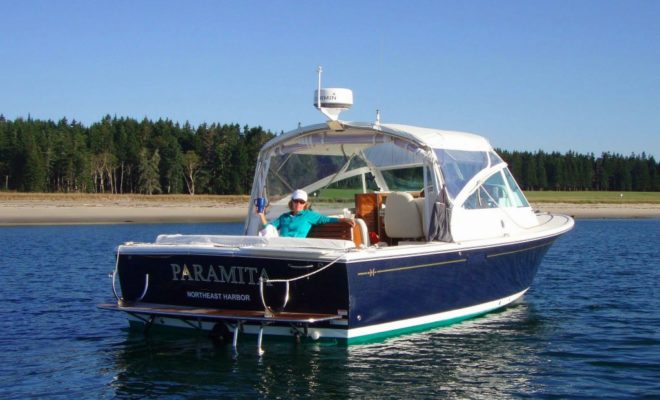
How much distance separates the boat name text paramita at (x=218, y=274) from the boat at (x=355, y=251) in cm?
2

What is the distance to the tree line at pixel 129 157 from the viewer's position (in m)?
76.1

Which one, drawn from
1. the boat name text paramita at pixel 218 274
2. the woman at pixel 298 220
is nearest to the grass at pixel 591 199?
the woman at pixel 298 220

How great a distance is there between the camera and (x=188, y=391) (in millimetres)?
8867

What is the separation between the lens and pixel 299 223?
11.3 meters

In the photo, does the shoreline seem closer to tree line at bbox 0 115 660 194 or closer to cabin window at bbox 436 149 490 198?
tree line at bbox 0 115 660 194

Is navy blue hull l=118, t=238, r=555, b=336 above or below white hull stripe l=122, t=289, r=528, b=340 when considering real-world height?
above

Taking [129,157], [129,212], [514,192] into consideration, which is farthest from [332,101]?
[129,157]

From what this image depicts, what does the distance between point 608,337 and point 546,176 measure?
112m

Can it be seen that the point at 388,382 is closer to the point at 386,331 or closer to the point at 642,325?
the point at 386,331

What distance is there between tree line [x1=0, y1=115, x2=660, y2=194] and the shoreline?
17.9m

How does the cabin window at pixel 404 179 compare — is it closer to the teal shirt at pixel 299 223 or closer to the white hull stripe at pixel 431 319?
the white hull stripe at pixel 431 319

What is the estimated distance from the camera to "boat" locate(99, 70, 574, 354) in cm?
984

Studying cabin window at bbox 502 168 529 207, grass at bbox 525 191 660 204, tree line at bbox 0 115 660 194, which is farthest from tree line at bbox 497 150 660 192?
cabin window at bbox 502 168 529 207

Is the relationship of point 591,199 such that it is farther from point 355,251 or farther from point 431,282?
point 355,251
